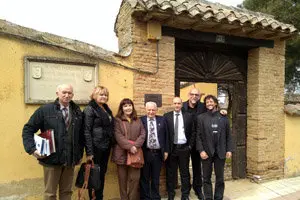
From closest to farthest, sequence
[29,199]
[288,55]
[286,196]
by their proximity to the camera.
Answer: [29,199], [286,196], [288,55]

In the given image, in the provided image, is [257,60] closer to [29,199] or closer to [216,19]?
[216,19]

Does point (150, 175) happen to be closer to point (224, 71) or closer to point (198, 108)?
point (198, 108)

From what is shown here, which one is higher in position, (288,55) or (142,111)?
Answer: (288,55)

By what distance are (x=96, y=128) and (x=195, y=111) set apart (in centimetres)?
173

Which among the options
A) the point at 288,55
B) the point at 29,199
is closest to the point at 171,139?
the point at 29,199

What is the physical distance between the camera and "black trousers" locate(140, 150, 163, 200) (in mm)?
3699

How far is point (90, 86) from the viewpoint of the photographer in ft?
12.5

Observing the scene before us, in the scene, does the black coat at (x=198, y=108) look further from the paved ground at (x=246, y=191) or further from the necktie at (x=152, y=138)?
the paved ground at (x=246, y=191)

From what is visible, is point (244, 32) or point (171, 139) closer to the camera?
point (171, 139)

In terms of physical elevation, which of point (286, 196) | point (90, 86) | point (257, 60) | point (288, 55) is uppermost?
point (288, 55)

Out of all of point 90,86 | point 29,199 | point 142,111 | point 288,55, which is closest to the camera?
point 29,199

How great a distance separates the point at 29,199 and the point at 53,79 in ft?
5.72

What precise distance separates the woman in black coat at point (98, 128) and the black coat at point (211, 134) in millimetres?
1417

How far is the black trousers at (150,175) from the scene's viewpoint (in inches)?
146
